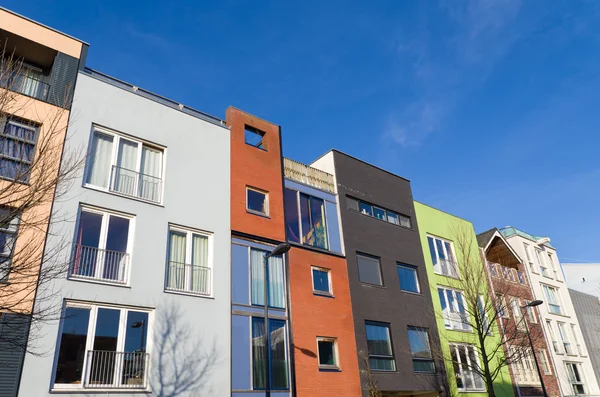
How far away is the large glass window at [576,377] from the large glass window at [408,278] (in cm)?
1512

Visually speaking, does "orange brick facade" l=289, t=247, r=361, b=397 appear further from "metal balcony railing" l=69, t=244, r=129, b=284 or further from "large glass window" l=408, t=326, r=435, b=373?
"metal balcony railing" l=69, t=244, r=129, b=284

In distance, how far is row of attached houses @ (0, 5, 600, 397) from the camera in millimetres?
12297

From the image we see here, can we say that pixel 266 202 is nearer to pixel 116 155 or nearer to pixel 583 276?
pixel 116 155

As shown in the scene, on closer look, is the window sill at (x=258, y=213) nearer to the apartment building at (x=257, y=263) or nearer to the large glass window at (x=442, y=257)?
the apartment building at (x=257, y=263)

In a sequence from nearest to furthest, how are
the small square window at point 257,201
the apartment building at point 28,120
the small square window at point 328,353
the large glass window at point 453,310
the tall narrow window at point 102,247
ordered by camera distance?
the apartment building at point 28,120
the tall narrow window at point 102,247
the small square window at point 328,353
the small square window at point 257,201
the large glass window at point 453,310

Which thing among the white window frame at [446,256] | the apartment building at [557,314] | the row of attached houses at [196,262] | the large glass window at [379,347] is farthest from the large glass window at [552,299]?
the large glass window at [379,347]

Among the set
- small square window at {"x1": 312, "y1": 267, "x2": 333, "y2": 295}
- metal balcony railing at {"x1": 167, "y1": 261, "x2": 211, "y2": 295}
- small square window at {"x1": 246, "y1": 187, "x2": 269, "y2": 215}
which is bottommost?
metal balcony railing at {"x1": 167, "y1": 261, "x2": 211, "y2": 295}

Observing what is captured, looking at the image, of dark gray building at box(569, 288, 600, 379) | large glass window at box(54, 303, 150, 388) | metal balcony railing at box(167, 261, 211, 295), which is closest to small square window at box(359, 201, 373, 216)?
metal balcony railing at box(167, 261, 211, 295)

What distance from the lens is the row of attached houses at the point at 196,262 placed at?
12.3 metres

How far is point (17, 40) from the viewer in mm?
14922

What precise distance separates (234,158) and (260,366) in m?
7.92

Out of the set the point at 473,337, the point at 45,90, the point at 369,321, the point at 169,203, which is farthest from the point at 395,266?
the point at 45,90

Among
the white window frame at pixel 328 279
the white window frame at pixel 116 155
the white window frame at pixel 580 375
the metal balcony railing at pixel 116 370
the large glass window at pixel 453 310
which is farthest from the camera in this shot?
the white window frame at pixel 580 375

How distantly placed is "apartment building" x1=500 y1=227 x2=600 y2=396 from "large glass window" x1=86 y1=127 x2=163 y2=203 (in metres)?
26.9
